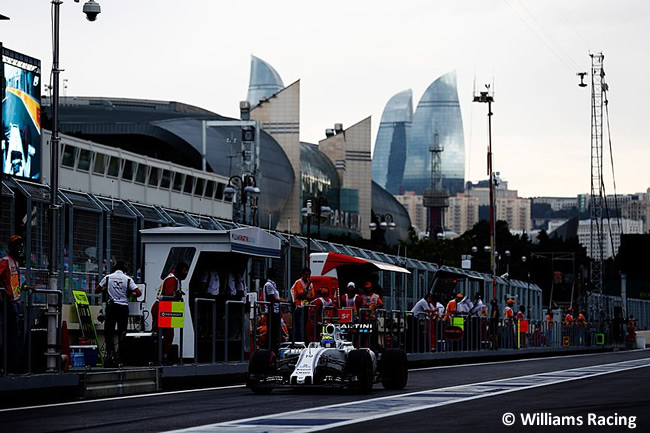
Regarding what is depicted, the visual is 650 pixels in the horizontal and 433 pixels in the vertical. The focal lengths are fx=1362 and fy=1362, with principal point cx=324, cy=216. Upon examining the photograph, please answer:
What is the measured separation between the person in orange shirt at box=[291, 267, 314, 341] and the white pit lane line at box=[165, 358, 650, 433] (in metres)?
4.62

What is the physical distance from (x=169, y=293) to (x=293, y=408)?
629 cm

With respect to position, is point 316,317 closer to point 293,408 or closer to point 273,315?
point 273,315

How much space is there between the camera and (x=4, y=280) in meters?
16.7

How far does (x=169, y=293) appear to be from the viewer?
2131cm

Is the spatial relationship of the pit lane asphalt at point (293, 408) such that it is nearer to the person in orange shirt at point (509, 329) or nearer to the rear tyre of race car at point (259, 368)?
the rear tyre of race car at point (259, 368)

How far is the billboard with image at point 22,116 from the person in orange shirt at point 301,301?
2330cm

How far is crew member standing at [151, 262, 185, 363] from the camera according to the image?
2086 cm

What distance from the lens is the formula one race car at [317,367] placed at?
1839cm

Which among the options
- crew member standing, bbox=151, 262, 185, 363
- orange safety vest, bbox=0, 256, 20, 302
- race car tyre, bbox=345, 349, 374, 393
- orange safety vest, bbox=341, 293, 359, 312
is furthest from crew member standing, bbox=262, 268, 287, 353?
orange safety vest, bbox=0, 256, 20, 302

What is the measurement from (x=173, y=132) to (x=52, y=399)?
305ft

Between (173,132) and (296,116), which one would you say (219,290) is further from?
(296,116)

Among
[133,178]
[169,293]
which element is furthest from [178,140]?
[169,293]

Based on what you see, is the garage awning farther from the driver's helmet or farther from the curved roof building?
the curved roof building
